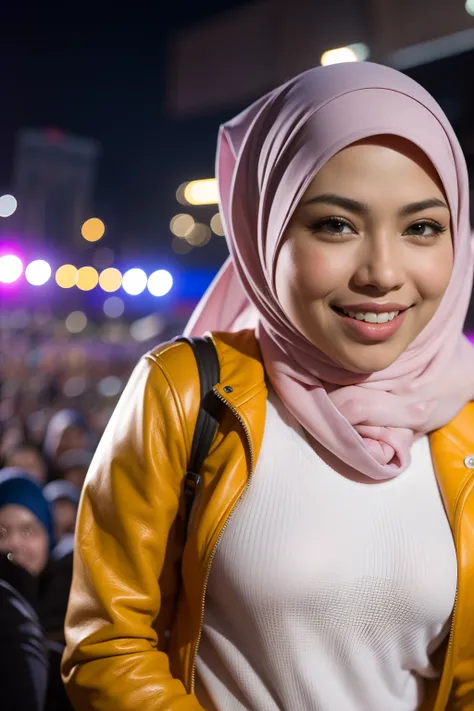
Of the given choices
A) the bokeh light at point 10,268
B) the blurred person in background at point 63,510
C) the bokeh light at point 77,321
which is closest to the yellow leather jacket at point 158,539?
the blurred person in background at point 63,510

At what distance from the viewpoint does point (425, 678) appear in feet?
4.69

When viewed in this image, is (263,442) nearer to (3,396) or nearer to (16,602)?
(16,602)

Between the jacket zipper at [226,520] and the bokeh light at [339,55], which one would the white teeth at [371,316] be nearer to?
the jacket zipper at [226,520]

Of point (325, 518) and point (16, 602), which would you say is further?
point (16, 602)

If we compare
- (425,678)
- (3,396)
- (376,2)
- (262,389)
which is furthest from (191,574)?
(3,396)

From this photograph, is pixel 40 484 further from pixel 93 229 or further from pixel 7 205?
pixel 93 229

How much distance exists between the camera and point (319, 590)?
126 cm

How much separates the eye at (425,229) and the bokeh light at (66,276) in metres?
15.1

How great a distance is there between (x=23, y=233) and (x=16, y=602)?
46.1 ft

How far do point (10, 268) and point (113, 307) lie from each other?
17.3ft

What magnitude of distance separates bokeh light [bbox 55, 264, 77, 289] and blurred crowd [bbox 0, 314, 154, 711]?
378 centimetres

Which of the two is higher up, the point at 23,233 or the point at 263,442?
the point at 23,233

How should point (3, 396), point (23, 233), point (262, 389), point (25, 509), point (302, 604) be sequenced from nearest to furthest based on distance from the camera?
1. point (302, 604)
2. point (262, 389)
3. point (25, 509)
4. point (3, 396)
5. point (23, 233)

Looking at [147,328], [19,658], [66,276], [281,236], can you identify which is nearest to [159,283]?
[147,328]
